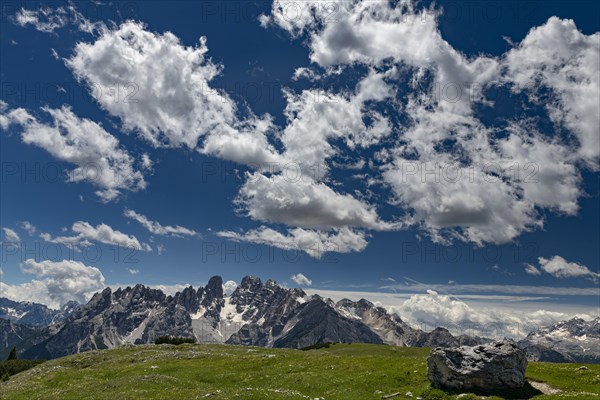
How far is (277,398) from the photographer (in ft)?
112

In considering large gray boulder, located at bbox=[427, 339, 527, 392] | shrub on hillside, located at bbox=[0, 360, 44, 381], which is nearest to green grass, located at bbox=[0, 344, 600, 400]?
large gray boulder, located at bbox=[427, 339, 527, 392]

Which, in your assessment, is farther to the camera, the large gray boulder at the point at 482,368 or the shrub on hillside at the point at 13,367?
the shrub on hillside at the point at 13,367

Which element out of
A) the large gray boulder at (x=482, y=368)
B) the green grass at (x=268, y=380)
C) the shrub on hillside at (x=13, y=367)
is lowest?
the shrub on hillside at (x=13, y=367)

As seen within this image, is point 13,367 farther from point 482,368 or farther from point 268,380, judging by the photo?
point 482,368

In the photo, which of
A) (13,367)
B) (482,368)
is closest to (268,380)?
(482,368)

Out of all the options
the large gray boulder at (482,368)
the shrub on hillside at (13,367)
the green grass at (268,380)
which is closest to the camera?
the large gray boulder at (482,368)

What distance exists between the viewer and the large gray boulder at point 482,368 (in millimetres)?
→ 34875

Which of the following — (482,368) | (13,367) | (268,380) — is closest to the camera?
(482,368)

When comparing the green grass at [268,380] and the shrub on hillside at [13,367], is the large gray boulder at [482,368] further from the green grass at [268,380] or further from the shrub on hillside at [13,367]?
the shrub on hillside at [13,367]

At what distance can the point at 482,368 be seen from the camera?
35094 mm

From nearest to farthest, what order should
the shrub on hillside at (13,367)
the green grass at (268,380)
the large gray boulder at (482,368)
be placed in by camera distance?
the large gray boulder at (482,368)
the green grass at (268,380)
the shrub on hillside at (13,367)

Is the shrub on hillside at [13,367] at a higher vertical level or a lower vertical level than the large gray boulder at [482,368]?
lower

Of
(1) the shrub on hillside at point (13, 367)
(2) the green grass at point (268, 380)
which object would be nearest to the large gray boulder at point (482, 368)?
(2) the green grass at point (268, 380)

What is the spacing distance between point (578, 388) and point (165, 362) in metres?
51.8
